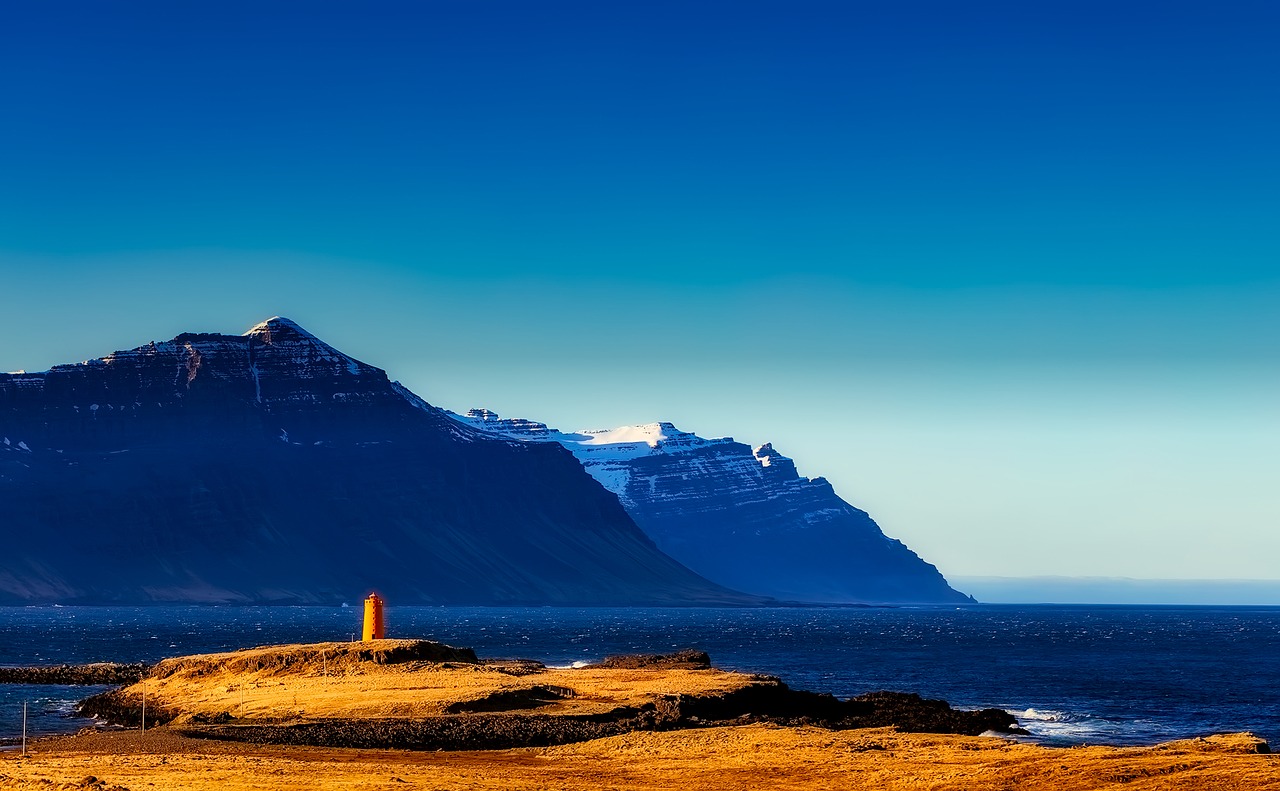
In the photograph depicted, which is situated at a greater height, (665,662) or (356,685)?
(665,662)

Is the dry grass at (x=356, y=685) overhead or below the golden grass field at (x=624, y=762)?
overhead

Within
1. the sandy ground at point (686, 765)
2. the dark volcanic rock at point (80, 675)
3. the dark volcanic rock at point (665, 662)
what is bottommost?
the sandy ground at point (686, 765)

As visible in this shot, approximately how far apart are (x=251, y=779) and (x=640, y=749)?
578 inches

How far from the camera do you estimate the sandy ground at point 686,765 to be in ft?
142

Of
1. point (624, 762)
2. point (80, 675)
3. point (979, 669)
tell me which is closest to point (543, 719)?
point (624, 762)

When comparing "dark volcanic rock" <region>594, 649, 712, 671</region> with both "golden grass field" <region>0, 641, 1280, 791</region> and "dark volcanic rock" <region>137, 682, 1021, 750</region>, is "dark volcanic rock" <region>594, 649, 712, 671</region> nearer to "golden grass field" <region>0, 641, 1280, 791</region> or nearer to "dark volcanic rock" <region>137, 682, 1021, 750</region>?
"dark volcanic rock" <region>137, 682, 1021, 750</region>

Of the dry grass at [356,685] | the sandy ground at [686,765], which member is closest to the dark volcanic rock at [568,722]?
the dry grass at [356,685]

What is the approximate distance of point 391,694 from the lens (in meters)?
69.7

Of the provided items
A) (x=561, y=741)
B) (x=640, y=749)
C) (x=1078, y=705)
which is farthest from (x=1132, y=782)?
(x=1078, y=705)

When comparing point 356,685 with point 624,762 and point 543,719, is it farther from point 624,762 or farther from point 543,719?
point 624,762

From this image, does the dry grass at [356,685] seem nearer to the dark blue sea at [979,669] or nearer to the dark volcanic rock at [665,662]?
the dark blue sea at [979,669]

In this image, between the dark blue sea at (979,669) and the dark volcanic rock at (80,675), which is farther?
the dark volcanic rock at (80,675)

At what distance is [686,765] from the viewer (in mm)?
48719

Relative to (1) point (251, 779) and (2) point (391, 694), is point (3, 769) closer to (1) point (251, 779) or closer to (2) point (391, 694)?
(1) point (251, 779)
